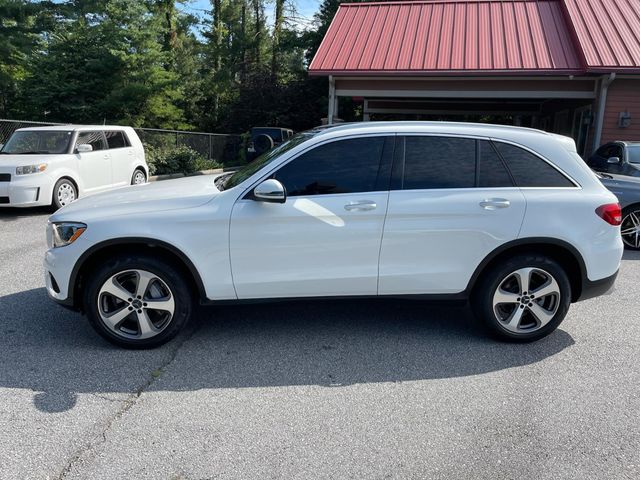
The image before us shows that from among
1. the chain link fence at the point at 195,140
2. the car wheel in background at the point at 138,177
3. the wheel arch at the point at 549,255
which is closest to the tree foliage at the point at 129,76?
the chain link fence at the point at 195,140

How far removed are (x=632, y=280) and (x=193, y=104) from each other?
91.6 feet

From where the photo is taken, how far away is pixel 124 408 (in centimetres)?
331

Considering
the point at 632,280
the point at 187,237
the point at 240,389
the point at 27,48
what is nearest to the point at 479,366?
the point at 240,389

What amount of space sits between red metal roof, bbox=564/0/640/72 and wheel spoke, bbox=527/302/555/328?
1008cm

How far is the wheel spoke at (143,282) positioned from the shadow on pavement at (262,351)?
18.5 inches

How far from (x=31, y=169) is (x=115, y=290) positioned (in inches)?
261

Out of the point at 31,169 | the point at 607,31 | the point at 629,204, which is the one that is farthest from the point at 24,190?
the point at 607,31

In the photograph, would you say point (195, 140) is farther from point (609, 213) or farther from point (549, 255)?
point (609, 213)

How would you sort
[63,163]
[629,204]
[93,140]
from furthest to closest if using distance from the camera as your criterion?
[93,140], [63,163], [629,204]

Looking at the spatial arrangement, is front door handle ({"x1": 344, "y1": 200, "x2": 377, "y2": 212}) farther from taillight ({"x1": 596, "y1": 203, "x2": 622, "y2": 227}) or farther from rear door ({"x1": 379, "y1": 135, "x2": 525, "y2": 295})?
taillight ({"x1": 596, "y1": 203, "x2": 622, "y2": 227})

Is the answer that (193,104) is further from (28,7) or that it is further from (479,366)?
(479,366)

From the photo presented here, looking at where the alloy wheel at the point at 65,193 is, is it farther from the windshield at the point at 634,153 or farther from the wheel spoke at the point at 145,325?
the windshield at the point at 634,153

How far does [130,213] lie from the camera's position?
3984 mm

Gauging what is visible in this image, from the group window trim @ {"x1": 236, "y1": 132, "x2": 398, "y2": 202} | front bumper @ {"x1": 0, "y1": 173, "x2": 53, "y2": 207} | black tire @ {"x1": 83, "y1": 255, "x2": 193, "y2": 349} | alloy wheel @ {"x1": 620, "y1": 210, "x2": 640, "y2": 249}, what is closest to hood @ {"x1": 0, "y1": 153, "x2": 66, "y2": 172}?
front bumper @ {"x1": 0, "y1": 173, "x2": 53, "y2": 207}
